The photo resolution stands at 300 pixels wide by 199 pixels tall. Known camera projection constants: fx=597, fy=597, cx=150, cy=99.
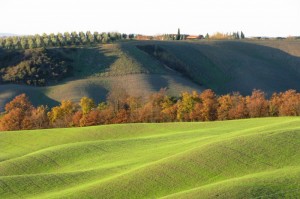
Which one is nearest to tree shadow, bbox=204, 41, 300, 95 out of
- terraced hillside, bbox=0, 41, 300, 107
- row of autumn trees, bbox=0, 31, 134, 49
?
terraced hillside, bbox=0, 41, 300, 107

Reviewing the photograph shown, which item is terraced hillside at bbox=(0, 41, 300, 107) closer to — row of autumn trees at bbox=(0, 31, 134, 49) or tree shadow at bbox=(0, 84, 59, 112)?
tree shadow at bbox=(0, 84, 59, 112)

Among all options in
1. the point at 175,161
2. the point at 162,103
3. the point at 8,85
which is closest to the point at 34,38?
the point at 8,85

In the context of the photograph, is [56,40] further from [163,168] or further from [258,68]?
[163,168]

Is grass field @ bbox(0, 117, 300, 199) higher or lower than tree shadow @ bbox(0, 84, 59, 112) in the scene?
higher

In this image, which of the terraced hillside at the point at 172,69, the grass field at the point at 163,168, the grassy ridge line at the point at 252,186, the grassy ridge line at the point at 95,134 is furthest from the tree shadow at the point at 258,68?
the grassy ridge line at the point at 252,186

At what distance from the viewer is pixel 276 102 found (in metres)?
82.8

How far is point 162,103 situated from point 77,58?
170ft

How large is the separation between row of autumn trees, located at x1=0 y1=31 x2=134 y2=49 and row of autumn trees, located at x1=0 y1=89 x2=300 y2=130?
61.3 m

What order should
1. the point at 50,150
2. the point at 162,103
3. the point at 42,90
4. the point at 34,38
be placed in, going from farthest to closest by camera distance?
the point at 34,38
the point at 42,90
the point at 162,103
the point at 50,150

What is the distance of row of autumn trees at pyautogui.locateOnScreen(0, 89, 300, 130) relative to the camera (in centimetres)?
8200

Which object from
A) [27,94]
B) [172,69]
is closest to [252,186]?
[27,94]

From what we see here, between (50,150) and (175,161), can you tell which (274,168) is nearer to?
(175,161)

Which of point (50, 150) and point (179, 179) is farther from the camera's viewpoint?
point (50, 150)

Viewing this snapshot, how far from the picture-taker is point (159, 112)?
85562 mm
